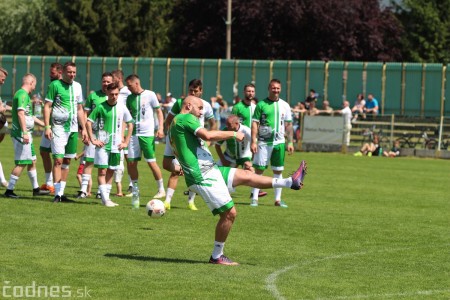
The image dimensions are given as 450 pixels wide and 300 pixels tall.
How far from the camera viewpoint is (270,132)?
19906mm

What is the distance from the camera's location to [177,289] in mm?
10875

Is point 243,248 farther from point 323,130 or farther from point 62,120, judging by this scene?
point 323,130

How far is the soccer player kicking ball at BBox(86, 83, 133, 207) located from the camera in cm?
1864

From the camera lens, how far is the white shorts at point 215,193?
41.5 ft

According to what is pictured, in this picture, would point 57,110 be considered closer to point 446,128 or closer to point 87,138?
point 87,138

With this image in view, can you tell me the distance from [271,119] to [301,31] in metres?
49.0

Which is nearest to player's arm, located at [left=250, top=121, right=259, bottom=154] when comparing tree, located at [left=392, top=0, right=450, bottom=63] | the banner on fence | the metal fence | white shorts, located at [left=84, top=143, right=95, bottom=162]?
white shorts, located at [left=84, top=143, right=95, bottom=162]

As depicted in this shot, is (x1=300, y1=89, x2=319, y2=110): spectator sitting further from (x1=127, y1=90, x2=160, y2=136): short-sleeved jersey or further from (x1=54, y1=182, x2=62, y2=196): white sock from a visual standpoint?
(x1=54, y1=182, x2=62, y2=196): white sock

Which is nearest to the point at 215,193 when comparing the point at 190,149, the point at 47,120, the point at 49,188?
the point at 190,149

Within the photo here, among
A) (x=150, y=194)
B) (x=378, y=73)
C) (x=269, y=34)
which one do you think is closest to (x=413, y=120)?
(x=378, y=73)

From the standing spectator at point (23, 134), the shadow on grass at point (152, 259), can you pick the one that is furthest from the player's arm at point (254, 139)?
the shadow on grass at point (152, 259)

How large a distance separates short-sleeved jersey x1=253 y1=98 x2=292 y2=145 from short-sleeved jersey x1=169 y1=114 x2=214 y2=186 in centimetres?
690

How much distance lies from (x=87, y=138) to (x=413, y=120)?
23.4 meters

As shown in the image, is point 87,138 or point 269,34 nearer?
point 87,138
